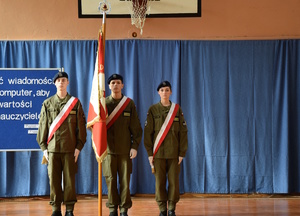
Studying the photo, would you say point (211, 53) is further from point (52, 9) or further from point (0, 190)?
point (0, 190)

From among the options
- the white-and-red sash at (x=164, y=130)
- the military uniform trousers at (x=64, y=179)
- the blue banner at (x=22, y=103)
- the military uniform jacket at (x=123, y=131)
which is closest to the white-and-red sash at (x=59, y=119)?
the military uniform trousers at (x=64, y=179)

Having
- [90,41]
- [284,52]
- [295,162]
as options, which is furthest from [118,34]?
[295,162]

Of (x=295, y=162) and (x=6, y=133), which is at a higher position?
(x=6, y=133)

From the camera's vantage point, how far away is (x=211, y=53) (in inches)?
220

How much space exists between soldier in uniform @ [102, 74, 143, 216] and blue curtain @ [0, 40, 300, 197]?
1.28 meters

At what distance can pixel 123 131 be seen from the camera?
4.20 m

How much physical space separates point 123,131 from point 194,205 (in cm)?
157

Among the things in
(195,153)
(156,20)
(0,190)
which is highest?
(156,20)

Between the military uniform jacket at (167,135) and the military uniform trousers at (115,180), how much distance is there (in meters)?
0.30

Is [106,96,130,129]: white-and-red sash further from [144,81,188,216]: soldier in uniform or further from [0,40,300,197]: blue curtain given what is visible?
[0,40,300,197]: blue curtain

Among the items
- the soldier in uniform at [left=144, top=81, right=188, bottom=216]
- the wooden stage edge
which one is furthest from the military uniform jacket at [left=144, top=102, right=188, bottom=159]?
the wooden stage edge

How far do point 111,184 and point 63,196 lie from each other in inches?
20.2

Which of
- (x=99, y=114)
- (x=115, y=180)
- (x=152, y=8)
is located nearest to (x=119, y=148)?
(x=115, y=180)

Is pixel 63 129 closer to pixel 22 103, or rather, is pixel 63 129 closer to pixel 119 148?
pixel 119 148
